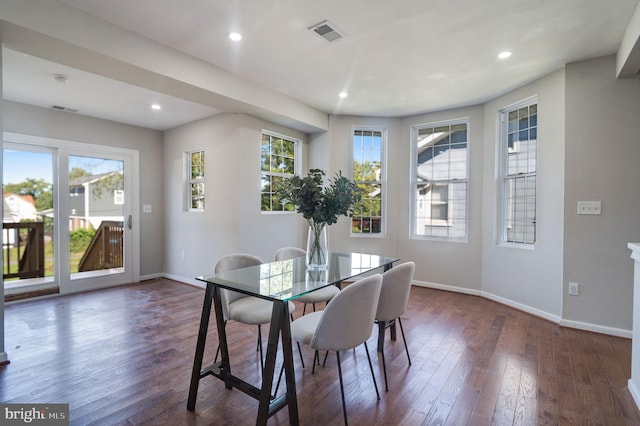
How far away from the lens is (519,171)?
151 inches

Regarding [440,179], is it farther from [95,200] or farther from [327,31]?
[95,200]

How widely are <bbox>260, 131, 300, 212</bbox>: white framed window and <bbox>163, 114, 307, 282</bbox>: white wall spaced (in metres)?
0.11

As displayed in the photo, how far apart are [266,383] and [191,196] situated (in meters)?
4.03

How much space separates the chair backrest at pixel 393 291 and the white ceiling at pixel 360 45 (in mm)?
1900

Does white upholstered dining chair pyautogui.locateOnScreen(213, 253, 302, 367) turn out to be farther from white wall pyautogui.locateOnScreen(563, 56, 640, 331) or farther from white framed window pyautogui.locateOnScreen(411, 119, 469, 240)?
white framed window pyautogui.locateOnScreen(411, 119, 469, 240)

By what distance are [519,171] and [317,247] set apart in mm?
3005

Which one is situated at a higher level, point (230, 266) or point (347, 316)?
point (230, 266)

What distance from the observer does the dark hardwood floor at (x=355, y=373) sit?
5.98 ft

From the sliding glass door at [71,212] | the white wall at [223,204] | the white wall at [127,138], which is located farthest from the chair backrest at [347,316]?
the white wall at [127,138]

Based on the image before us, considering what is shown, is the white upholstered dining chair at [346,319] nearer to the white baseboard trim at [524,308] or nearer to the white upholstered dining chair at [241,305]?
the white upholstered dining chair at [241,305]

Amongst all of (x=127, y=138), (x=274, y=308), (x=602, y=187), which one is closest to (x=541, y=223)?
(x=602, y=187)

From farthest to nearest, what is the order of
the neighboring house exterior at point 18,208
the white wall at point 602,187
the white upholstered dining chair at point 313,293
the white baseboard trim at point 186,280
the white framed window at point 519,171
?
1. the white baseboard trim at point 186,280
2. the neighboring house exterior at point 18,208
3. the white framed window at point 519,171
4. the white wall at point 602,187
5. the white upholstered dining chair at point 313,293

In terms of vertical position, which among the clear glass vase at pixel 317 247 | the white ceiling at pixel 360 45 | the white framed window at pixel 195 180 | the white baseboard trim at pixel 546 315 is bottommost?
the white baseboard trim at pixel 546 315

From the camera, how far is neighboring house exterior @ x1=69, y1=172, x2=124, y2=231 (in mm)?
4465
